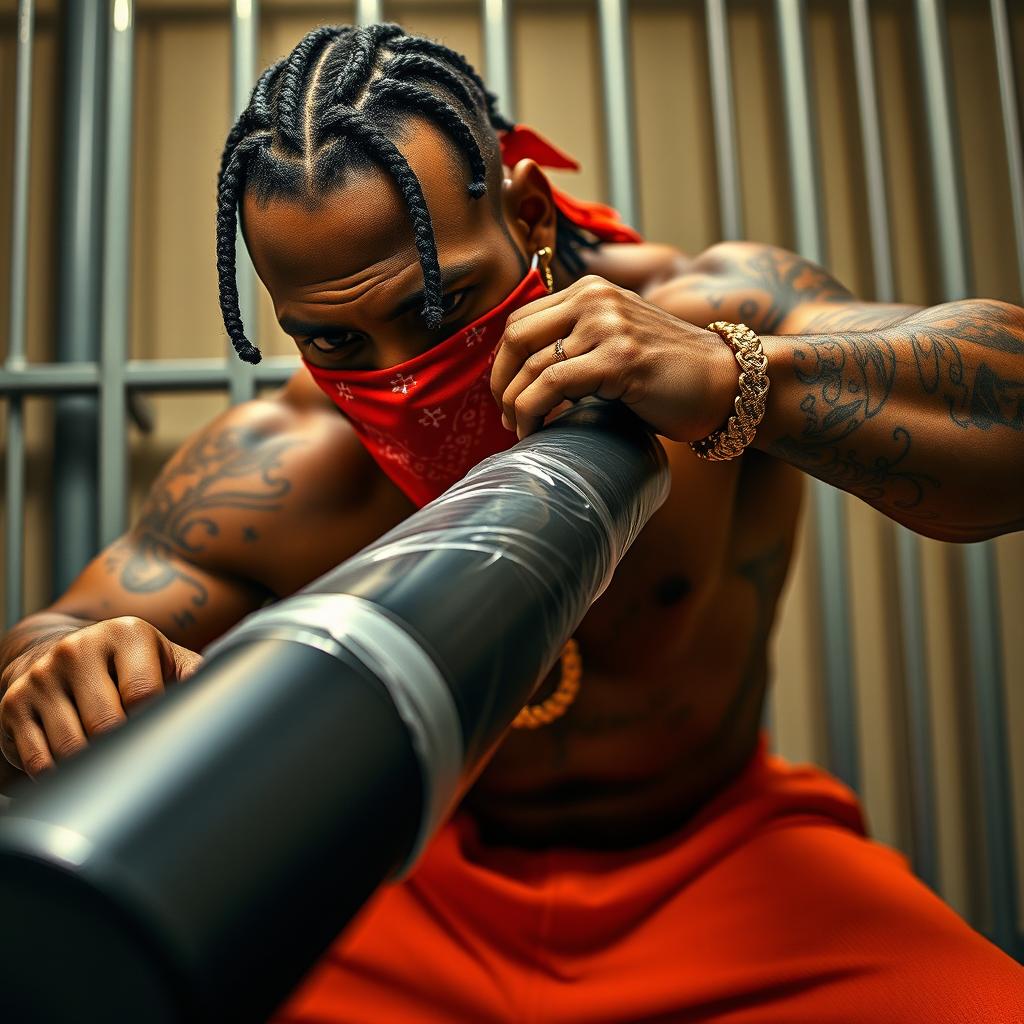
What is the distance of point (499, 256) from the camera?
0.92 metres

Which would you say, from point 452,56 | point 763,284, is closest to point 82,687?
point 452,56

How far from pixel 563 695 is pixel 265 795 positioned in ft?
2.97

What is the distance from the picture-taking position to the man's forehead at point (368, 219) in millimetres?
854

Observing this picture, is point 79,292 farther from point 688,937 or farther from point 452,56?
point 688,937

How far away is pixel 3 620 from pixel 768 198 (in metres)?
1.59

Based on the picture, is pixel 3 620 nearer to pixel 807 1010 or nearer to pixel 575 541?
pixel 807 1010

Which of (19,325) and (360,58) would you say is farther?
(19,325)

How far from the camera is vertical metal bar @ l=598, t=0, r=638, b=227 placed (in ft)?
5.45

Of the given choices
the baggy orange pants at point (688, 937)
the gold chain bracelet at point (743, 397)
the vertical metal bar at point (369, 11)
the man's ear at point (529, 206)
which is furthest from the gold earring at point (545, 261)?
Answer: the vertical metal bar at point (369, 11)

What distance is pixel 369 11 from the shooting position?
165 centimetres

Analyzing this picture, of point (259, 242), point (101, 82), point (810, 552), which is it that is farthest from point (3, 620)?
point (810, 552)

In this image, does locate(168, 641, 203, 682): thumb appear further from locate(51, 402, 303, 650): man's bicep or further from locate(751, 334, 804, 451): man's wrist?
locate(751, 334, 804, 451): man's wrist

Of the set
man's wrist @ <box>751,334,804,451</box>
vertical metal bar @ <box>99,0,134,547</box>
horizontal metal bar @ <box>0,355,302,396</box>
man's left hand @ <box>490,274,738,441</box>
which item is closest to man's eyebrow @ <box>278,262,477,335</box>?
man's left hand @ <box>490,274,738,441</box>

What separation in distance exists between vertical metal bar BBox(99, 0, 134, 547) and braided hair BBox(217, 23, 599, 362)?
74 cm
